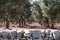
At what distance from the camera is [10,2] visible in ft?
64.4

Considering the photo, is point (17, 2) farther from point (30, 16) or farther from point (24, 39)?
point (24, 39)

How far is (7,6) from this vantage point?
65.4 ft

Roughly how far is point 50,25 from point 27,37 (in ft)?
71.0

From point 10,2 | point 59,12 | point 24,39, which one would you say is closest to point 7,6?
point 10,2

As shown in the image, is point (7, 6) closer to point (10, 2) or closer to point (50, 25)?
point (10, 2)

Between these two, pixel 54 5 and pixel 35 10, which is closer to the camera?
pixel 54 5

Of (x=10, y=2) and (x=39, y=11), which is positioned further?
(x=39, y=11)

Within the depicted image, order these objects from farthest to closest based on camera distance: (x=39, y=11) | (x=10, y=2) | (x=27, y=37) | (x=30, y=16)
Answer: (x=30, y=16) → (x=39, y=11) → (x=10, y=2) → (x=27, y=37)

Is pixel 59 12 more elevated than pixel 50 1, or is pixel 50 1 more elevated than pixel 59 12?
pixel 50 1

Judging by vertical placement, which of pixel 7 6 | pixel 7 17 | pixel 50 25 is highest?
pixel 7 6

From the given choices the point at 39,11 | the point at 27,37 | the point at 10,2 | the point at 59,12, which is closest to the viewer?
the point at 27,37

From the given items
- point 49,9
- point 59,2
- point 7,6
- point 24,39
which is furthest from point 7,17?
point 24,39

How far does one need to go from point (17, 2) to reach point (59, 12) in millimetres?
5722

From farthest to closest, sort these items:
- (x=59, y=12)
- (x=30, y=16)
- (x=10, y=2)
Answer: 1. (x=30, y=16)
2. (x=59, y=12)
3. (x=10, y=2)
